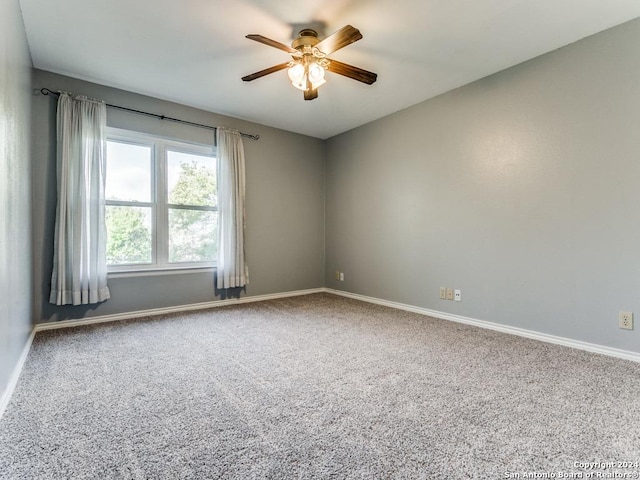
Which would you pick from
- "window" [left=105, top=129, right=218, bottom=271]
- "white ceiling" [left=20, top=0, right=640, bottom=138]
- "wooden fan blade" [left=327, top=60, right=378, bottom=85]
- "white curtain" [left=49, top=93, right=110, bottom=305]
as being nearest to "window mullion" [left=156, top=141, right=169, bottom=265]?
"window" [left=105, top=129, right=218, bottom=271]

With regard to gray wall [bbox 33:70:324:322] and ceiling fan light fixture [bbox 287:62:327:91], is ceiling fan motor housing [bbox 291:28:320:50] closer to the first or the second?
ceiling fan light fixture [bbox 287:62:327:91]

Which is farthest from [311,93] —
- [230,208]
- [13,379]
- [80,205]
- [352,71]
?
[13,379]

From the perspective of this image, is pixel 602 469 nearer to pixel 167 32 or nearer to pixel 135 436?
pixel 135 436

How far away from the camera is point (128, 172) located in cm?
363

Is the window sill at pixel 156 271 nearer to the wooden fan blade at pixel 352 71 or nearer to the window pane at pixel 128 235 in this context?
the window pane at pixel 128 235

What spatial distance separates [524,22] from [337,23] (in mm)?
1407

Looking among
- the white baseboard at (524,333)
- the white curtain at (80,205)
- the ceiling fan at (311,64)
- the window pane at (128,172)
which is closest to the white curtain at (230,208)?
the window pane at (128,172)

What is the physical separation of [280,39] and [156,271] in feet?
9.22

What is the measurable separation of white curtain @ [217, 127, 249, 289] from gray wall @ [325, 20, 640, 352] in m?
1.81

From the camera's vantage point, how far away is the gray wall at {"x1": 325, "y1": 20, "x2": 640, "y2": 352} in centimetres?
243

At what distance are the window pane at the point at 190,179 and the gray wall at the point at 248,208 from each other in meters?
0.26

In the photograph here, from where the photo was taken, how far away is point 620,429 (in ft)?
4.88

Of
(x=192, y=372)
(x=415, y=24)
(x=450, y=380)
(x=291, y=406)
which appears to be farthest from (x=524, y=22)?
(x=192, y=372)

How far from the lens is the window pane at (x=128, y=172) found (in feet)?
11.6
